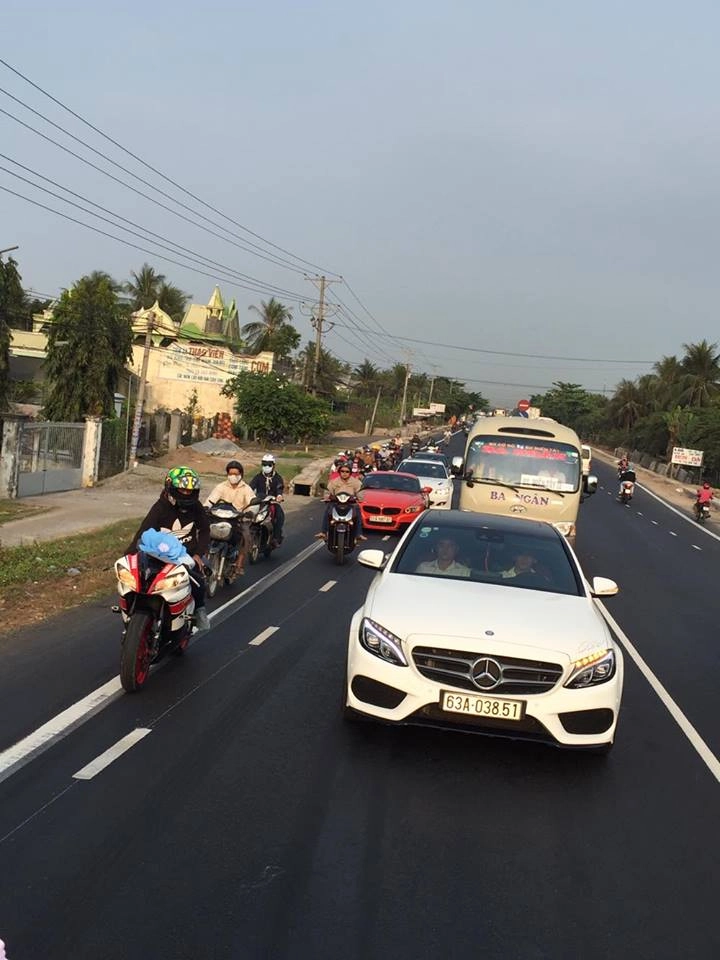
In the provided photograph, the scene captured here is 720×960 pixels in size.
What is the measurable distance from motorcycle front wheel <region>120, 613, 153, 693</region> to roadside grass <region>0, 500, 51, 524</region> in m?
12.8

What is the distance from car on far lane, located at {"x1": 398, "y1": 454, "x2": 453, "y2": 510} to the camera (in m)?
24.5

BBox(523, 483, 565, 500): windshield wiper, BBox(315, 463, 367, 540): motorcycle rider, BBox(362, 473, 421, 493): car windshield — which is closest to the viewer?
BBox(315, 463, 367, 540): motorcycle rider

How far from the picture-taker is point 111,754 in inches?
219

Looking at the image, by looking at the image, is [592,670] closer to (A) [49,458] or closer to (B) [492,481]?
(B) [492,481]

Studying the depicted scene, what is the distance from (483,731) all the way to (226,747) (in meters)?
1.65

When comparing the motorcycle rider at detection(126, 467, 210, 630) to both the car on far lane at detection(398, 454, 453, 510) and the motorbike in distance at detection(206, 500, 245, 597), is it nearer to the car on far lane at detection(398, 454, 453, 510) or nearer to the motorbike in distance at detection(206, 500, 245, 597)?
the motorbike in distance at detection(206, 500, 245, 597)

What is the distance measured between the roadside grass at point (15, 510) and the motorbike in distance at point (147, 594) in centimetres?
1268

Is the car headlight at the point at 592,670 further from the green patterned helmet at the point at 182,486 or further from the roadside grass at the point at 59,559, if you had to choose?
the roadside grass at the point at 59,559

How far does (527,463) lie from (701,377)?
72183mm

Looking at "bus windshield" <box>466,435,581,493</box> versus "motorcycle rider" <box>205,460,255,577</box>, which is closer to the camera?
"motorcycle rider" <box>205,460,255,577</box>

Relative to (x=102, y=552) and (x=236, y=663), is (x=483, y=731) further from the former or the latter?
(x=102, y=552)

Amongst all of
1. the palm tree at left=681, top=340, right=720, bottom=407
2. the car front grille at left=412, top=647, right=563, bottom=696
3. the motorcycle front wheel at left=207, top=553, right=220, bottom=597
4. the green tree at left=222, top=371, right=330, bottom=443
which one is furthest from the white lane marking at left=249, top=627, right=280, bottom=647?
the palm tree at left=681, top=340, right=720, bottom=407

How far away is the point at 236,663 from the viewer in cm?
810

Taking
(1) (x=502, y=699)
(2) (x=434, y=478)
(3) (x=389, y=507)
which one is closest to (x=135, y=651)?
(1) (x=502, y=699)
